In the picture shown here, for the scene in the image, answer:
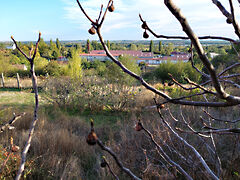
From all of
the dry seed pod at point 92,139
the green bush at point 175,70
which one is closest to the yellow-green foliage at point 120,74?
the green bush at point 175,70

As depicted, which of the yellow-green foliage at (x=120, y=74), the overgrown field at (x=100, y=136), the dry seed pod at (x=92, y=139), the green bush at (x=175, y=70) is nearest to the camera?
the dry seed pod at (x=92, y=139)

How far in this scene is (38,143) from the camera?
329 cm

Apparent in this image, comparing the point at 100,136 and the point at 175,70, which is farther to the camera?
the point at 175,70

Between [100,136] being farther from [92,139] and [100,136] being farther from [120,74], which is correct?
[120,74]

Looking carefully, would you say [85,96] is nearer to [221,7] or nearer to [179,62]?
[221,7]

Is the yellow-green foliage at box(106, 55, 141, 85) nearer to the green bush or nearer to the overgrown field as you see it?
the overgrown field

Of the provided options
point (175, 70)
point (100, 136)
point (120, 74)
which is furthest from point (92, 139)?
point (175, 70)

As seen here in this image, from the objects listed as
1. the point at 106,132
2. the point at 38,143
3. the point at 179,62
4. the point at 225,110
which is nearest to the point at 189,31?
the point at 38,143

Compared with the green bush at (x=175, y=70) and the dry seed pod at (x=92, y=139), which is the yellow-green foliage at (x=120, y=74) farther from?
the dry seed pod at (x=92, y=139)

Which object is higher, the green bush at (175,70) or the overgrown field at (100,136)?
the green bush at (175,70)

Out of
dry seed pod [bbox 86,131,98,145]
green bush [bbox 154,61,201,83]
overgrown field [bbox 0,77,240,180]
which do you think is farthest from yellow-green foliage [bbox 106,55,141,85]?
dry seed pod [bbox 86,131,98,145]

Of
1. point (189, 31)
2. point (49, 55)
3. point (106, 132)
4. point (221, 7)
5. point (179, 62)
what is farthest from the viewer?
point (49, 55)

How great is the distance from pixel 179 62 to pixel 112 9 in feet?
54.9

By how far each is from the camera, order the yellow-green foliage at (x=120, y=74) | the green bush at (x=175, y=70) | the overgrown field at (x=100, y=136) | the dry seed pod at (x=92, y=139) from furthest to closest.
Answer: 1. the green bush at (x=175, y=70)
2. the yellow-green foliage at (x=120, y=74)
3. the overgrown field at (x=100, y=136)
4. the dry seed pod at (x=92, y=139)
